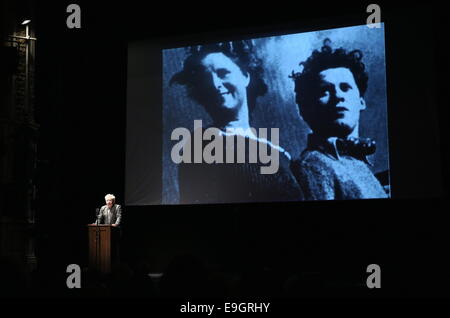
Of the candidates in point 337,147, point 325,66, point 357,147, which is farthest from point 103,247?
point 325,66

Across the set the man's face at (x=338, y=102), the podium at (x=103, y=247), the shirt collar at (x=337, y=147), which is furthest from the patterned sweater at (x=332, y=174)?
the podium at (x=103, y=247)

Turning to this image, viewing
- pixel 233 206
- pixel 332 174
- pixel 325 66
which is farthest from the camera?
pixel 233 206

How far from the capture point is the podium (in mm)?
6887

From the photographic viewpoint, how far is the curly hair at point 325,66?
6996 mm

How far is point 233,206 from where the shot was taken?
805 centimetres

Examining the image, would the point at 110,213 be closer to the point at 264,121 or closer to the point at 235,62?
the point at 264,121

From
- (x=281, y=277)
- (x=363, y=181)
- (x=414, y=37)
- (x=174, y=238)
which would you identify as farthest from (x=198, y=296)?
(x=174, y=238)

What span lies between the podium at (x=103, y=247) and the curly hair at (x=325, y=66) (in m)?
3.04

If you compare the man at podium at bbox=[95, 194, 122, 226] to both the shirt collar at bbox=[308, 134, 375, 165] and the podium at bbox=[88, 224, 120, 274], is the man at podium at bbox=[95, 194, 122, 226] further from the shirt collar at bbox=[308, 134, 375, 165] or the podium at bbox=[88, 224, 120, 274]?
the shirt collar at bbox=[308, 134, 375, 165]

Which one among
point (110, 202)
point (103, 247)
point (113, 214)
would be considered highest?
point (110, 202)

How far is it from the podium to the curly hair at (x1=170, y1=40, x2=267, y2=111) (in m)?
2.31

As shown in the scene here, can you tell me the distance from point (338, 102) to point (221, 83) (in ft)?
5.59

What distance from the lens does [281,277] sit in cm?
285

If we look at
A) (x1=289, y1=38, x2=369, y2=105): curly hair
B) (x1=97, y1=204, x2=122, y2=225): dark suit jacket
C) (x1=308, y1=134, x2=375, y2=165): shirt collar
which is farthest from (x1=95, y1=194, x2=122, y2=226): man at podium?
(x1=289, y1=38, x2=369, y2=105): curly hair
